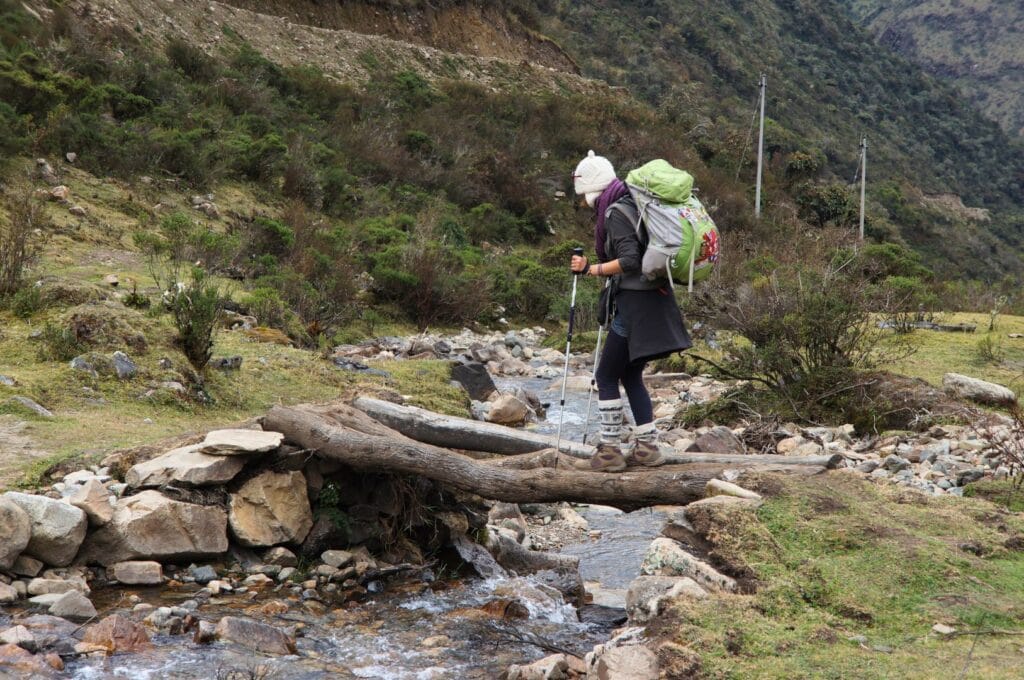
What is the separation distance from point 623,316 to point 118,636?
286cm

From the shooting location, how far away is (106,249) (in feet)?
40.3

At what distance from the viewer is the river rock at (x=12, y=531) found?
4.20 meters

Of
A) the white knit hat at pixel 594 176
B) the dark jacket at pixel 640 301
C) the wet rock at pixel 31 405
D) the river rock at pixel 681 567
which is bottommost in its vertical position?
the wet rock at pixel 31 405

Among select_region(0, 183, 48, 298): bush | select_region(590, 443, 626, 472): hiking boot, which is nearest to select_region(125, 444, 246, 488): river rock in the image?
select_region(590, 443, 626, 472): hiking boot

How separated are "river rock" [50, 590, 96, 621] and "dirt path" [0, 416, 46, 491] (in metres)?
1.16

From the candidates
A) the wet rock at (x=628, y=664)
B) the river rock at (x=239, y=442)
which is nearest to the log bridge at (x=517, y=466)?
the river rock at (x=239, y=442)

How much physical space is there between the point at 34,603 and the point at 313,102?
78.5ft

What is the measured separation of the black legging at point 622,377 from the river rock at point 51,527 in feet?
9.11

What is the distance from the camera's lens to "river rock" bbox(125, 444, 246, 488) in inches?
197

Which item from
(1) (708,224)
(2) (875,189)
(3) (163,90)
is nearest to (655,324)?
(1) (708,224)

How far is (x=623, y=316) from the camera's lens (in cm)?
494

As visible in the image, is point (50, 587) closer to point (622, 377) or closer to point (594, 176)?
point (622, 377)

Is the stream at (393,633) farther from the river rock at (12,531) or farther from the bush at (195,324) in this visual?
the bush at (195,324)

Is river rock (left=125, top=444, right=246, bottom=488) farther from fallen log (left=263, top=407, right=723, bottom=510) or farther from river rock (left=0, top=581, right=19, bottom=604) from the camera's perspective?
river rock (left=0, top=581, right=19, bottom=604)
